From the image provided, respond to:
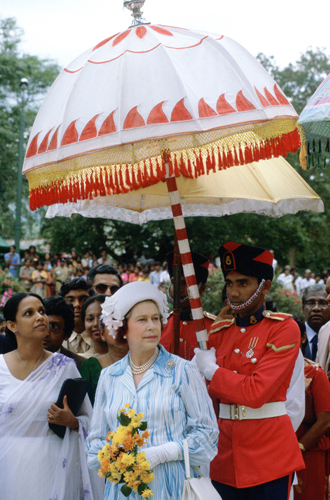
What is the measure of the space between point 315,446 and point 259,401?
47.5 inches

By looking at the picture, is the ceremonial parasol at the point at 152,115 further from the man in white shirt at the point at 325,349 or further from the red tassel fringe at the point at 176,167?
the man in white shirt at the point at 325,349

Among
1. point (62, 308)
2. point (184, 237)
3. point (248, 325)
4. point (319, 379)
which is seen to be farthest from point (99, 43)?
point (319, 379)

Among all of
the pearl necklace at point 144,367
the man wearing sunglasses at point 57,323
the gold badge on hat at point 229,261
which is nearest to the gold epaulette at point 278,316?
the gold badge on hat at point 229,261

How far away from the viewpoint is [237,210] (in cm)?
461

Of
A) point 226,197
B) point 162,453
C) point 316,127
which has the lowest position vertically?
point 162,453

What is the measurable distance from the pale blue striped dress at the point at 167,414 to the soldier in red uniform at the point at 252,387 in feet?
0.80

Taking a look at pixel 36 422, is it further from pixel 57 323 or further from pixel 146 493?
pixel 146 493

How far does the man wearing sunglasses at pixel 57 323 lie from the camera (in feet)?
14.5

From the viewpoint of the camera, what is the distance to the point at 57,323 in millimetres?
4469

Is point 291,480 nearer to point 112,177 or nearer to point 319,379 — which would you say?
point 319,379

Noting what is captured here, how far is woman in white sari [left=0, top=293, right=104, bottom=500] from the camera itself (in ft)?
11.6

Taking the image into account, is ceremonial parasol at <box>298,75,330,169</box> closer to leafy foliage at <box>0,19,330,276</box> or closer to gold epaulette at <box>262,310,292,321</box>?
gold epaulette at <box>262,310,292,321</box>

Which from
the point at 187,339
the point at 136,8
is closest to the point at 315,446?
the point at 187,339

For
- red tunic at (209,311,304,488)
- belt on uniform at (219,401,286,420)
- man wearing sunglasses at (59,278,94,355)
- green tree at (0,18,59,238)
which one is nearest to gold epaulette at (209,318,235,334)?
red tunic at (209,311,304,488)
